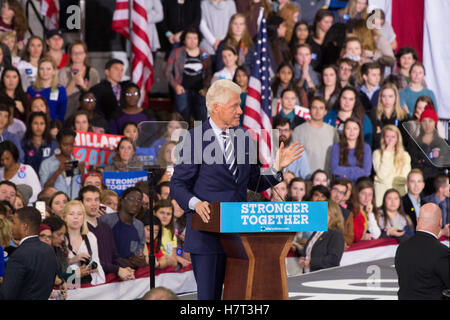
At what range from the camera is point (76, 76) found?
34.9 feet

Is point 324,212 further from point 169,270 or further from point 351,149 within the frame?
point 351,149

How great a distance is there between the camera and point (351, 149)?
1060cm

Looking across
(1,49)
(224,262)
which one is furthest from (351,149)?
(224,262)

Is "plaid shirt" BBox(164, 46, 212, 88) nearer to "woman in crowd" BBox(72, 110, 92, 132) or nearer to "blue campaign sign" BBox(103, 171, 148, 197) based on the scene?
"woman in crowd" BBox(72, 110, 92, 132)

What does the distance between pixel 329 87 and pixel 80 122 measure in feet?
10.7

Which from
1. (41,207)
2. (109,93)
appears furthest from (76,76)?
(41,207)

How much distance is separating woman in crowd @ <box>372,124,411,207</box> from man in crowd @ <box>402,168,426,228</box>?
0.18 m

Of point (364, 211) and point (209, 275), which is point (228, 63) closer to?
point (364, 211)

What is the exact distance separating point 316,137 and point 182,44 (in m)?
2.10

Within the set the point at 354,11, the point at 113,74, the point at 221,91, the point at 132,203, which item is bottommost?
the point at 132,203

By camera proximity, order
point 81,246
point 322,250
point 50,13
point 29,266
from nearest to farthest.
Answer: point 29,266
point 81,246
point 322,250
point 50,13

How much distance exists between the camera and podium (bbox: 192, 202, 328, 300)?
15.6 feet

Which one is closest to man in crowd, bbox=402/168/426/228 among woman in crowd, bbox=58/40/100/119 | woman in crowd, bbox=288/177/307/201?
woman in crowd, bbox=288/177/307/201
